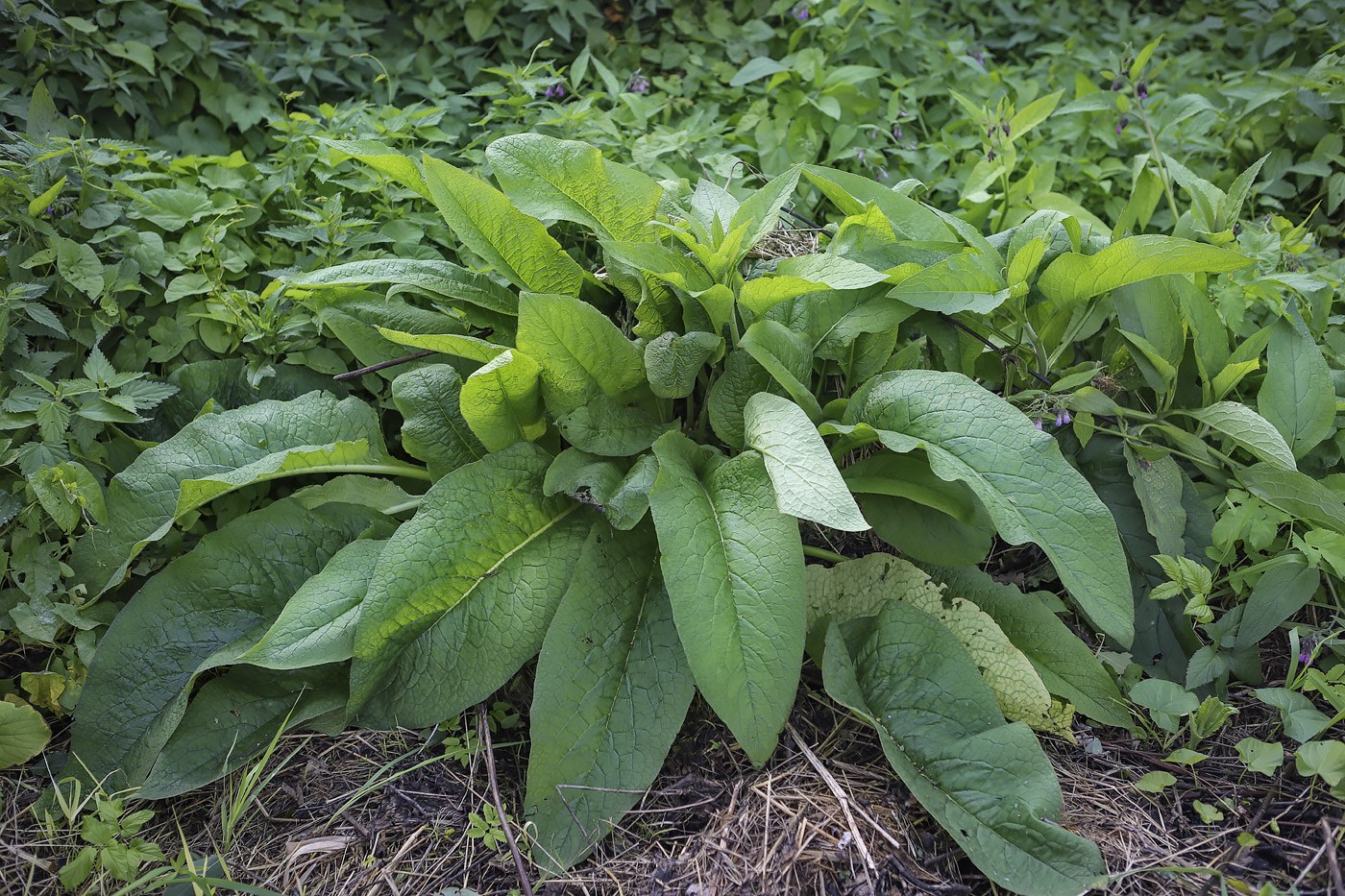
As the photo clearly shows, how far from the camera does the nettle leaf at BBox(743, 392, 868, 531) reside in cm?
137

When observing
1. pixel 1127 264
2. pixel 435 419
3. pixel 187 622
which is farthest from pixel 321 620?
pixel 1127 264

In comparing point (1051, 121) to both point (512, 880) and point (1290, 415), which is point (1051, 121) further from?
point (512, 880)

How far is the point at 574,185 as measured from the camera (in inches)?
79.2

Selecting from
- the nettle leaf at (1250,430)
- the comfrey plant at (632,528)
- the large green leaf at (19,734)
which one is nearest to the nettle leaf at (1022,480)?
the comfrey plant at (632,528)

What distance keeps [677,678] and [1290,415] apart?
1.62m

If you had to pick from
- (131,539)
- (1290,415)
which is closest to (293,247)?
(131,539)

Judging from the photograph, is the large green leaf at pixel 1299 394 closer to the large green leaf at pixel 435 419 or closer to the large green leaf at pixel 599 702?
the large green leaf at pixel 599 702

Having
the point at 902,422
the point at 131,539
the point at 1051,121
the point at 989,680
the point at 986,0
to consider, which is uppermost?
the point at 986,0

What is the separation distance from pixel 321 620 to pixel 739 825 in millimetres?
945

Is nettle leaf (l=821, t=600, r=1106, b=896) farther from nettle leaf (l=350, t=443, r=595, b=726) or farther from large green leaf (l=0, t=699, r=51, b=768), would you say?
large green leaf (l=0, t=699, r=51, b=768)

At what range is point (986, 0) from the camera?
13.9 feet

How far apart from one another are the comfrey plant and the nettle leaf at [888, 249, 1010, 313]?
1cm

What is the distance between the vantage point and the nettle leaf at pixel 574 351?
5.63ft

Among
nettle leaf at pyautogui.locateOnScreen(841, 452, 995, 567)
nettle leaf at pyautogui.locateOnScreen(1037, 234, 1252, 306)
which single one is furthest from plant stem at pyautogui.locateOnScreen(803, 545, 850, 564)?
nettle leaf at pyautogui.locateOnScreen(1037, 234, 1252, 306)
